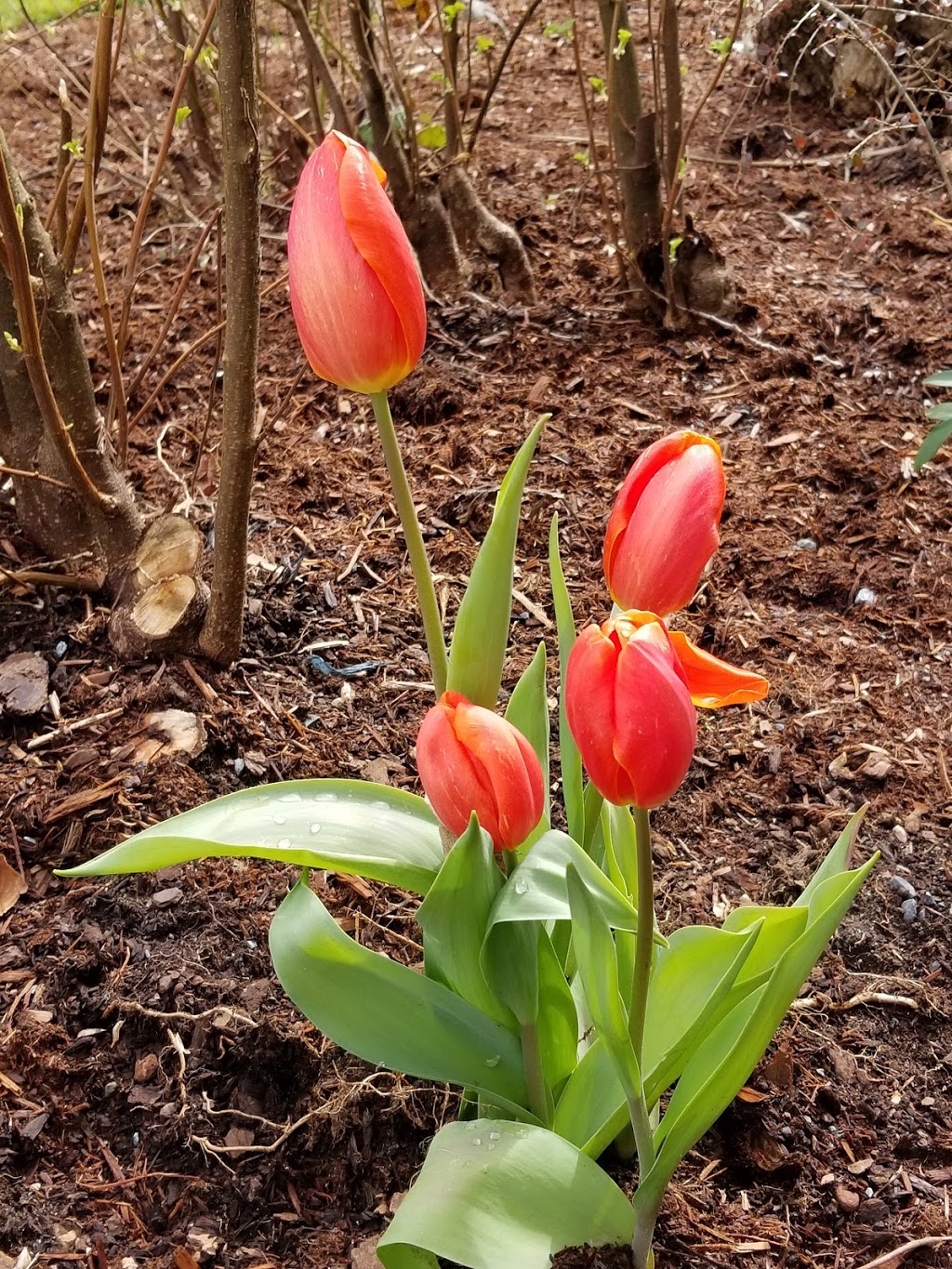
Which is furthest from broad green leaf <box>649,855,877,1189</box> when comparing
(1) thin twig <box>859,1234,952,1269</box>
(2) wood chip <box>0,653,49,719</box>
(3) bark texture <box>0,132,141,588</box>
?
(3) bark texture <box>0,132,141,588</box>

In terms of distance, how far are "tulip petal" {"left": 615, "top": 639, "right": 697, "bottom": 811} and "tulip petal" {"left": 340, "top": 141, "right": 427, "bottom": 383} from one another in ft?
1.25

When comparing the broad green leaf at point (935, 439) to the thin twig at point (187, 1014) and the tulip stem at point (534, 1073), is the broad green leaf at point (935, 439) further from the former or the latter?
the thin twig at point (187, 1014)

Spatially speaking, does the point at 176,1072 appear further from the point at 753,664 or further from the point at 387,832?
the point at 753,664

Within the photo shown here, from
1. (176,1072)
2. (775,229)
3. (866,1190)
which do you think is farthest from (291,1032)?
(775,229)

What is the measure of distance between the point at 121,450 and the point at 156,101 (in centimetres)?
311

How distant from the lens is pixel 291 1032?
1.46 metres

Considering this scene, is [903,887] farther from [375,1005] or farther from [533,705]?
[375,1005]

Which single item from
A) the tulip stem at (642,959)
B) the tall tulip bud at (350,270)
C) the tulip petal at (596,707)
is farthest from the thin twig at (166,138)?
the tulip stem at (642,959)

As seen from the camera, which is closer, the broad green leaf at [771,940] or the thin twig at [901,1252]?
the broad green leaf at [771,940]

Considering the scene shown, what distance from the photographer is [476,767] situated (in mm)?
955

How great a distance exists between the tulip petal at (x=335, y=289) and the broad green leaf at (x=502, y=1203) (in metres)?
0.72

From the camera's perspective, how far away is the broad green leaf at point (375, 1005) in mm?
1101

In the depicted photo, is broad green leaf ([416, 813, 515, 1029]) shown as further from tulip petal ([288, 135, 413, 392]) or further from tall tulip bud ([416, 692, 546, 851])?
tulip petal ([288, 135, 413, 392])

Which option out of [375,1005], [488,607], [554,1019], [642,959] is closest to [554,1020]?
[554,1019]
